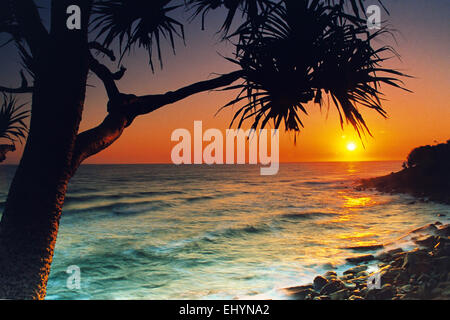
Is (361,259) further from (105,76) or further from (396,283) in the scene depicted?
(105,76)

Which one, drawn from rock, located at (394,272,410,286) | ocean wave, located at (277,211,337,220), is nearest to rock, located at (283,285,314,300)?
rock, located at (394,272,410,286)

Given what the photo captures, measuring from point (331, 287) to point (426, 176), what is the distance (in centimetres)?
1680

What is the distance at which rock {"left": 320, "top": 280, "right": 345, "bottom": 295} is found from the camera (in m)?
4.57

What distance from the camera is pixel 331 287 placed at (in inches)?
182

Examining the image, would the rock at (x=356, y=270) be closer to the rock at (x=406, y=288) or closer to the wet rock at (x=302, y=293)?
the wet rock at (x=302, y=293)

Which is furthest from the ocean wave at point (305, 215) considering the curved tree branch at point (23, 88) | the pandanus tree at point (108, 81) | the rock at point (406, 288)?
the curved tree branch at point (23, 88)

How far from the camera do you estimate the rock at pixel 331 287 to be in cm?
457

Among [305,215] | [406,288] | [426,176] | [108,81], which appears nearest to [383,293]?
[406,288]

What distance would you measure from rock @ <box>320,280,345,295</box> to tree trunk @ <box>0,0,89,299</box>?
3.92 m

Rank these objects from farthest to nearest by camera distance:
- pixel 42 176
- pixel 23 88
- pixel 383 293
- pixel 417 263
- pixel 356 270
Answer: pixel 356 270
pixel 417 263
pixel 383 293
pixel 23 88
pixel 42 176

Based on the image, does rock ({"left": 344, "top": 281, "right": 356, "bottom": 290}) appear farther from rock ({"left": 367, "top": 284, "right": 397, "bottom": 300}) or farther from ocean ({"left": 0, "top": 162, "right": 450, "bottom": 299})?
ocean ({"left": 0, "top": 162, "right": 450, "bottom": 299})

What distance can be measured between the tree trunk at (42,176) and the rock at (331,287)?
392cm

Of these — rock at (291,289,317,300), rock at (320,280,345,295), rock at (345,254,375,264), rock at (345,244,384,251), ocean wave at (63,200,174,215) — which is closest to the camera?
rock at (320,280,345,295)

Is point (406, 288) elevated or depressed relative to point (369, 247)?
elevated
